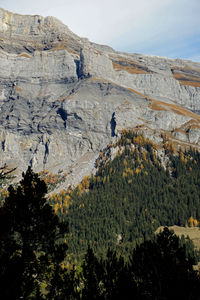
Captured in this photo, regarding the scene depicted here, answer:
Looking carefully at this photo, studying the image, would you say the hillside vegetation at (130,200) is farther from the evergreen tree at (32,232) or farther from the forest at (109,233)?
the evergreen tree at (32,232)

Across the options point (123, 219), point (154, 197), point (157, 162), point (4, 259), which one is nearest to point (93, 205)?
point (123, 219)

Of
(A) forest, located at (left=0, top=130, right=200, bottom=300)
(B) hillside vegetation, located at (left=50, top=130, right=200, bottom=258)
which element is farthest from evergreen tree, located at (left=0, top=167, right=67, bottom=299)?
(B) hillside vegetation, located at (left=50, top=130, right=200, bottom=258)

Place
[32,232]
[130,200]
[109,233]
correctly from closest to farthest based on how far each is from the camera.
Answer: [32,232], [109,233], [130,200]

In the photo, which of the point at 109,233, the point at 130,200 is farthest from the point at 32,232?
the point at 130,200

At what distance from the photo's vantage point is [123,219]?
139 meters

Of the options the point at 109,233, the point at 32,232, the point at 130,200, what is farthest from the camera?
the point at 130,200

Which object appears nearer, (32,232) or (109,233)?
(32,232)

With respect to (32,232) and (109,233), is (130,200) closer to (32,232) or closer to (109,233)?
(109,233)

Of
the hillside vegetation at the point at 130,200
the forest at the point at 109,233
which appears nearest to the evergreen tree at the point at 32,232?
the forest at the point at 109,233

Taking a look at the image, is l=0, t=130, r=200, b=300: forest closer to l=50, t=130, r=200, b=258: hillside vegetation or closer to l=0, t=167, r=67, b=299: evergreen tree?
l=0, t=167, r=67, b=299: evergreen tree

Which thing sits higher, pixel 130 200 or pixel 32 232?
pixel 130 200

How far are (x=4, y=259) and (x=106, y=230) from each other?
116106mm

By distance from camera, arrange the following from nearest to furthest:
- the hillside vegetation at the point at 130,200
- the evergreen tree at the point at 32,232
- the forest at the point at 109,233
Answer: the evergreen tree at the point at 32,232
the forest at the point at 109,233
the hillside vegetation at the point at 130,200

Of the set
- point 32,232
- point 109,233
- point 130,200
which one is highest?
point 130,200
